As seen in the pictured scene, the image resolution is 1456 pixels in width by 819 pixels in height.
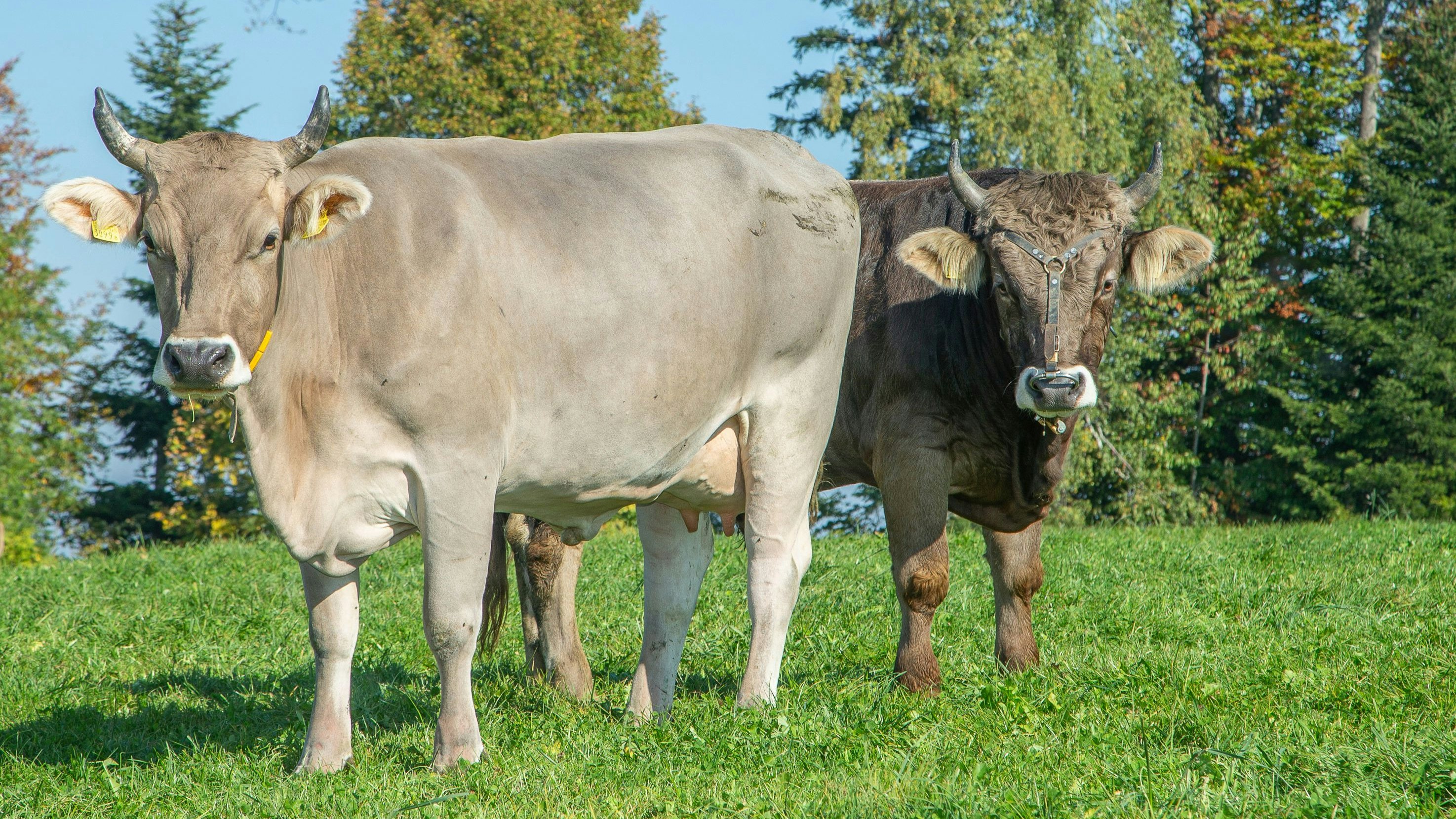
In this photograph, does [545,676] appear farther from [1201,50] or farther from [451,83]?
[1201,50]

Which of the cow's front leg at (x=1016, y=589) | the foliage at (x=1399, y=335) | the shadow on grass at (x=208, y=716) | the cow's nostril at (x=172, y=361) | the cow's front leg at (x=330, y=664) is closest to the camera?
the cow's nostril at (x=172, y=361)

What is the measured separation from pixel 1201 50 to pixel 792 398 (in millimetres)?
30348

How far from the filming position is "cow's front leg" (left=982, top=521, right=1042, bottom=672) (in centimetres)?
636

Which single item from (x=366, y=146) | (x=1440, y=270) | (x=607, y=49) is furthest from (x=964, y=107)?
(x=366, y=146)

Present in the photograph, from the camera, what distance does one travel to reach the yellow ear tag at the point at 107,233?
429 centimetres

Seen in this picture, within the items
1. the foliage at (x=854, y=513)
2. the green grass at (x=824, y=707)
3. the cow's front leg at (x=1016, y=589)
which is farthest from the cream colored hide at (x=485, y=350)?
the foliage at (x=854, y=513)

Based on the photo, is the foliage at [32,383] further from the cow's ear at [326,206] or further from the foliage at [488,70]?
the cow's ear at [326,206]

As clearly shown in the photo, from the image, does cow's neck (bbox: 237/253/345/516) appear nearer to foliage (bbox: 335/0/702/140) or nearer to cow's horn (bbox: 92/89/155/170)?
cow's horn (bbox: 92/89/155/170)

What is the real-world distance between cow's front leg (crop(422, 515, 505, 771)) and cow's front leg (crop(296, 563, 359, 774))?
1.52ft

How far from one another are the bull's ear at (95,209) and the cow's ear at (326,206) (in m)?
0.54

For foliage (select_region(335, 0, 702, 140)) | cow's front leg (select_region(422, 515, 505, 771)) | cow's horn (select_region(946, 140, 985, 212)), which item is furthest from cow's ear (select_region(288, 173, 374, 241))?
foliage (select_region(335, 0, 702, 140))

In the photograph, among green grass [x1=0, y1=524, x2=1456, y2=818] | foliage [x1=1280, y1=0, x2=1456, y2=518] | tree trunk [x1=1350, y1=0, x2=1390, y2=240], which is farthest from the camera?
tree trunk [x1=1350, y1=0, x2=1390, y2=240]

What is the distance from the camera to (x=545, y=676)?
20.6 feet

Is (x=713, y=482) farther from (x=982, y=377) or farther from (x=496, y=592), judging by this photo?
(x=982, y=377)
